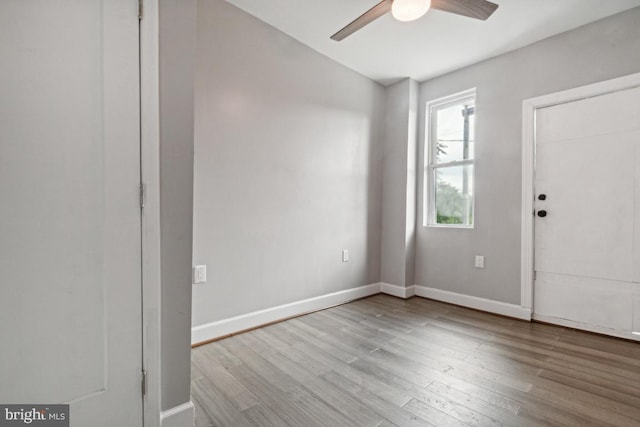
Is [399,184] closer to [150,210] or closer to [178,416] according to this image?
[150,210]

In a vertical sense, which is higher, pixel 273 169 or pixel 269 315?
pixel 273 169

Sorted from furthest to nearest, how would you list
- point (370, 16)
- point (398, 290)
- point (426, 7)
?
point (398, 290) → point (370, 16) → point (426, 7)

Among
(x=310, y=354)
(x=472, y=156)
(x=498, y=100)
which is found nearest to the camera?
(x=310, y=354)

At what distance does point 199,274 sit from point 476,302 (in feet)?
8.77

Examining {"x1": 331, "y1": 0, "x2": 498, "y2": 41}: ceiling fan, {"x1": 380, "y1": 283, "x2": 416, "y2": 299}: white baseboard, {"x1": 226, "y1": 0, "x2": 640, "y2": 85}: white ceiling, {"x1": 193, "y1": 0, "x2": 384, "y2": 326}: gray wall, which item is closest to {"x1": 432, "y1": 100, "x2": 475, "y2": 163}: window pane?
{"x1": 226, "y1": 0, "x2": 640, "y2": 85}: white ceiling

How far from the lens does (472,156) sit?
311cm

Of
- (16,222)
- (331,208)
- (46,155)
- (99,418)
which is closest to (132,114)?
(46,155)

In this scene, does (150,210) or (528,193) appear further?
(528,193)

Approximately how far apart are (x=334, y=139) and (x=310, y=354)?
2065 mm

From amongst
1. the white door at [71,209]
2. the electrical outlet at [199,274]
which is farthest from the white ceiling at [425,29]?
the electrical outlet at [199,274]

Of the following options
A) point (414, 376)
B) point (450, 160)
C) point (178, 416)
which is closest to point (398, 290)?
point (450, 160)

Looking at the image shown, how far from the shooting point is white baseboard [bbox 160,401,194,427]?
3.95 ft

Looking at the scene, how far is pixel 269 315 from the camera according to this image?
2473mm

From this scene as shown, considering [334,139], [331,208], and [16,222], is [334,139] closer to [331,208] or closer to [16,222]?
[331,208]
